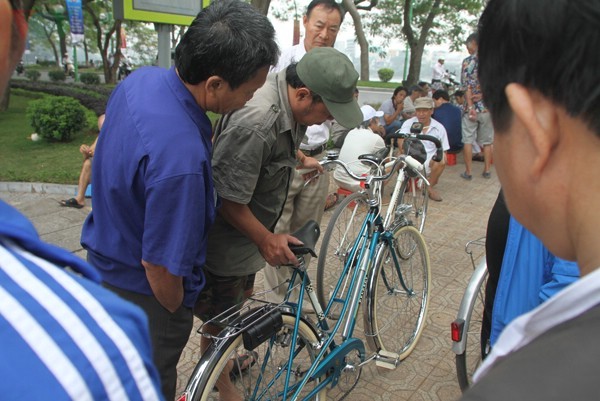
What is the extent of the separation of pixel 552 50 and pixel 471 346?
9.39 feet

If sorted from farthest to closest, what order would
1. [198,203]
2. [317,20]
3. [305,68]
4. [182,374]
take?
[317,20] < [182,374] < [305,68] < [198,203]

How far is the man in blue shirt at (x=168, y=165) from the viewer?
1.47 meters

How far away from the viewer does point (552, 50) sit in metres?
0.61

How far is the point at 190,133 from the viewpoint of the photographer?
1.52 metres

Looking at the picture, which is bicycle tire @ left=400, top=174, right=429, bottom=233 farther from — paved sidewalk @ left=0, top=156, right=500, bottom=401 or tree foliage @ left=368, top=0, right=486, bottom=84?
tree foliage @ left=368, top=0, right=486, bottom=84

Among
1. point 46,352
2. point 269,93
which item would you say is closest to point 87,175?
point 269,93

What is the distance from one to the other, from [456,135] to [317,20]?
4068 millimetres

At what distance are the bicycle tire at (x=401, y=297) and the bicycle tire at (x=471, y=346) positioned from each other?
333 mm

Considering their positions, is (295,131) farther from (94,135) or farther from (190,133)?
(94,135)

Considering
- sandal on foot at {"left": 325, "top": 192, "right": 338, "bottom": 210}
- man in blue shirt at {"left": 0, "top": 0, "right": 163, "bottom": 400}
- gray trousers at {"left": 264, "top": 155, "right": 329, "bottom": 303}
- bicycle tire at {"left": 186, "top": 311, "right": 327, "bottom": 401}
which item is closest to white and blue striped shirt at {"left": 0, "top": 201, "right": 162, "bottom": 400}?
man in blue shirt at {"left": 0, "top": 0, "right": 163, "bottom": 400}

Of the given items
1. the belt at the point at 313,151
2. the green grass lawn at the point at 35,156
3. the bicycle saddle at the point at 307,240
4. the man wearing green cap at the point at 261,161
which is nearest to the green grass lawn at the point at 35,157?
the green grass lawn at the point at 35,156

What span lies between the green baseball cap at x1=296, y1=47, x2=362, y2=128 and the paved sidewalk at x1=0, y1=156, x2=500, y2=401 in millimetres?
1629

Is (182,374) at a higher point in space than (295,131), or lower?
lower

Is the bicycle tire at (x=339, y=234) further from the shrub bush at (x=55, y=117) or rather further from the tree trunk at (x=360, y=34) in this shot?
the tree trunk at (x=360, y=34)
